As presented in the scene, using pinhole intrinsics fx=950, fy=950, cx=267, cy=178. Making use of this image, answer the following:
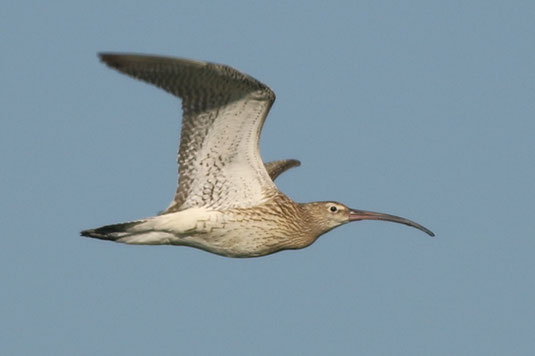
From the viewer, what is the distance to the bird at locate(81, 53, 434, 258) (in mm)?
15672

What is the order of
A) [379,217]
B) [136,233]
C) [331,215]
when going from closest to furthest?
[136,233], [331,215], [379,217]

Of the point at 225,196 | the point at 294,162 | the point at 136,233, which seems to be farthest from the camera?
the point at 294,162

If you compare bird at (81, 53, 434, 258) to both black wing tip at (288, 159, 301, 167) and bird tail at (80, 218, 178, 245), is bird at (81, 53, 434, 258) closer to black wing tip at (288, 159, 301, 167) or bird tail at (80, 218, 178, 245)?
bird tail at (80, 218, 178, 245)

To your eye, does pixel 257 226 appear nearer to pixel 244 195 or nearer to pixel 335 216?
pixel 244 195

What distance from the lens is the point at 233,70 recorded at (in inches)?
583

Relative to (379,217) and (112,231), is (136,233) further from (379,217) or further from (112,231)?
(379,217)

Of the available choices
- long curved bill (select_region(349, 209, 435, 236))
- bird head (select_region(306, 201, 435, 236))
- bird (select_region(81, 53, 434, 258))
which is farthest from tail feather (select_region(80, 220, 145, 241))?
long curved bill (select_region(349, 209, 435, 236))

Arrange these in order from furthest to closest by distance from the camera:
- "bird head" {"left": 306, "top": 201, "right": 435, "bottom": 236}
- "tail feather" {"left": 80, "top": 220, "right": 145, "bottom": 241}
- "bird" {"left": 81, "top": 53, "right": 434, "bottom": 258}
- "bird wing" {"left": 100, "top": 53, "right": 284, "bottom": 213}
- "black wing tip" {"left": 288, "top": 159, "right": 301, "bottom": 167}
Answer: "black wing tip" {"left": 288, "top": 159, "right": 301, "bottom": 167} < "bird head" {"left": 306, "top": 201, "right": 435, "bottom": 236} < "tail feather" {"left": 80, "top": 220, "right": 145, "bottom": 241} < "bird" {"left": 81, "top": 53, "right": 434, "bottom": 258} < "bird wing" {"left": 100, "top": 53, "right": 284, "bottom": 213}

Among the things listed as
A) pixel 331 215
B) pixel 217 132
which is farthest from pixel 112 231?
pixel 331 215

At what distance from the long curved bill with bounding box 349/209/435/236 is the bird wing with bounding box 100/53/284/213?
169 cm

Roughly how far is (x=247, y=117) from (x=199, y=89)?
97 centimetres

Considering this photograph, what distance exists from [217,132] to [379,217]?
3.78m

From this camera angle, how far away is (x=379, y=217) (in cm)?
1798

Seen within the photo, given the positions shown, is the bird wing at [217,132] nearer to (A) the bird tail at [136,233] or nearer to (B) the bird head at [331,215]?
(A) the bird tail at [136,233]
